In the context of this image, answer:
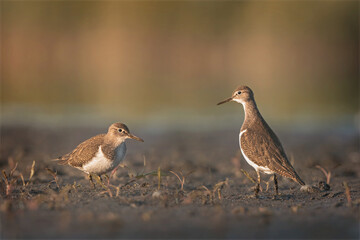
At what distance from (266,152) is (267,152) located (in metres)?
0.02

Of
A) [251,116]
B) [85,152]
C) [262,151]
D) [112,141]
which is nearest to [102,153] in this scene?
[112,141]

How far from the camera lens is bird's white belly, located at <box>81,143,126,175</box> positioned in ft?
28.0

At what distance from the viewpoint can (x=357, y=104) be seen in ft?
75.6

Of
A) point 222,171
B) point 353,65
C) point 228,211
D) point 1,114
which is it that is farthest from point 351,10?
point 228,211

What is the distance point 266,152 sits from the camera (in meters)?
8.42

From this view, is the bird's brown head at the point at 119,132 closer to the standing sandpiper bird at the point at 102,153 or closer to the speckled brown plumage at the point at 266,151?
the standing sandpiper bird at the point at 102,153

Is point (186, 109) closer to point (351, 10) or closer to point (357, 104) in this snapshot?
point (357, 104)

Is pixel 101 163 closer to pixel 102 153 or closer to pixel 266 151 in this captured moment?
pixel 102 153

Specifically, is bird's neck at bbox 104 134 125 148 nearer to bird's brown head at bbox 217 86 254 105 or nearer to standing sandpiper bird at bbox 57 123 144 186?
standing sandpiper bird at bbox 57 123 144 186

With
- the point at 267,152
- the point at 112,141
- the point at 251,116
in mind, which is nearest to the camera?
the point at 267,152

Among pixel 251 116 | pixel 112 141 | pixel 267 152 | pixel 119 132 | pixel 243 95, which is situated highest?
pixel 243 95

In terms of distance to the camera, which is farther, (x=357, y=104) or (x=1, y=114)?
(x=357, y=104)

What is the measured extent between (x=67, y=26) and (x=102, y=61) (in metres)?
4.94

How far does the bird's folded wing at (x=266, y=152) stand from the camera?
8242 mm
